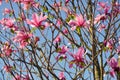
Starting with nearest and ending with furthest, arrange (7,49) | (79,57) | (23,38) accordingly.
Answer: (79,57)
(23,38)
(7,49)

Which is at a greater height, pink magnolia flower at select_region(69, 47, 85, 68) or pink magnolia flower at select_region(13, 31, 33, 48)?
pink magnolia flower at select_region(13, 31, 33, 48)

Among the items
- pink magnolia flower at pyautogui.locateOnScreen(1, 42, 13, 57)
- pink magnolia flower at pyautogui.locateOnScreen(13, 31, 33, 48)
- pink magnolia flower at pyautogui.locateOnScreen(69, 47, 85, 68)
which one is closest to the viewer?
pink magnolia flower at pyautogui.locateOnScreen(69, 47, 85, 68)

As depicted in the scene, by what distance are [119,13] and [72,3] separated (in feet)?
2.15

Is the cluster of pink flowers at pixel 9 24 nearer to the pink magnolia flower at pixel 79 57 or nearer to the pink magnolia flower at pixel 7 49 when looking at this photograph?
the pink magnolia flower at pixel 7 49

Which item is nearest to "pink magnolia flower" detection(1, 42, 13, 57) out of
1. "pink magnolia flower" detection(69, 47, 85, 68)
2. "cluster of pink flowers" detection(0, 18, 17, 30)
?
"cluster of pink flowers" detection(0, 18, 17, 30)

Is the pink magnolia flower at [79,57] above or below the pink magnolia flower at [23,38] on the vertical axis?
below

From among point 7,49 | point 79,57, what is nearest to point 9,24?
point 7,49

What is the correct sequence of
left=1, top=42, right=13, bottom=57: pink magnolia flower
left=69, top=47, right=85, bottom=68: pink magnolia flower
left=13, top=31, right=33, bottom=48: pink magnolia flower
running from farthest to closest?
A: left=1, top=42, right=13, bottom=57: pink magnolia flower → left=13, top=31, right=33, bottom=48: pink magnolia flower → left=69, top=47, right=85, bottom=68: pink magnolia flower

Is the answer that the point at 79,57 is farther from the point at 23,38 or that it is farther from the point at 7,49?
the point at 7,49

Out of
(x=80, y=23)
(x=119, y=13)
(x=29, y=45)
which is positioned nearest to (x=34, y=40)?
(x=29, y=45)

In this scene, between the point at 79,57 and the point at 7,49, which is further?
the point at 7,49

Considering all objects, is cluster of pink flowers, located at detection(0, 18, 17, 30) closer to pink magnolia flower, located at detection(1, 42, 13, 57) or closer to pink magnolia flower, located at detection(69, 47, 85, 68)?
pink magnolia flower, located at detection(1, 42, 13, 57)

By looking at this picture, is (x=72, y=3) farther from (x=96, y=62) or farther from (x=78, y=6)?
(x=96, y=62)

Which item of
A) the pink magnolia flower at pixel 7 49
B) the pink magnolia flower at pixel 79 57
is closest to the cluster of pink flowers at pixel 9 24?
the pink magnolia flower at pixel 7 49
